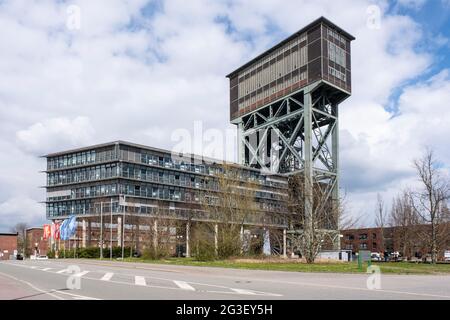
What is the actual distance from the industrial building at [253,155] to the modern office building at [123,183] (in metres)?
0.18

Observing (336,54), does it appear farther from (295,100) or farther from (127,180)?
(127,180)

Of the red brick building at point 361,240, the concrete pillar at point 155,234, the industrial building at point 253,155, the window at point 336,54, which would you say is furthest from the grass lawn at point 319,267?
the red brick building at point 361,240

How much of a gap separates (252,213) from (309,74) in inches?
1411

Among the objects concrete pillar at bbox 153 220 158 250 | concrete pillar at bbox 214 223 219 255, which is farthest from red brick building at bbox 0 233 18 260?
concrete pillar at bbox 214 223 219 255

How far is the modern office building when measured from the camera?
7994 cm

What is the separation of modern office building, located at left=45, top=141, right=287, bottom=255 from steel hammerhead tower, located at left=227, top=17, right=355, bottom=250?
582 centimetres

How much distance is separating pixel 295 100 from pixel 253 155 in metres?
16.6

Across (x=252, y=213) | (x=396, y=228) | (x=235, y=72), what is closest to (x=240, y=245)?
(x=252, y=213)

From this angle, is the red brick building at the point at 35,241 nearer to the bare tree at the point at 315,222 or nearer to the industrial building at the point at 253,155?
the industrial building at the point at 253,155

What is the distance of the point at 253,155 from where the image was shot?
8962 centimetres

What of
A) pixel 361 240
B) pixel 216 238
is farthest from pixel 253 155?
pixel 361 240

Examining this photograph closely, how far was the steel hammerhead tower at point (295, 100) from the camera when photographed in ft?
243

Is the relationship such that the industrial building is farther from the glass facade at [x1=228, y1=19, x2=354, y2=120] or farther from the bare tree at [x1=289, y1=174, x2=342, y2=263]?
the bare tree at [x1=289, y1=174, x2=342, y2=263]

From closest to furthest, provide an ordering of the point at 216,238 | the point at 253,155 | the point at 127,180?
the point at 216,238 → the point at 127,180 → the point at 253,155
